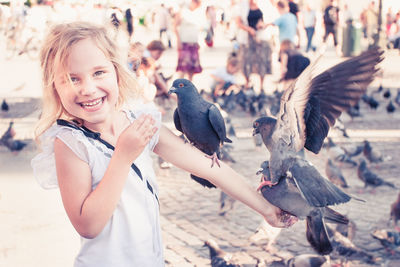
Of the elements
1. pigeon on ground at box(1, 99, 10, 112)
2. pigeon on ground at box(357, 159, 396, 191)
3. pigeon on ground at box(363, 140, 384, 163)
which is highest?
pigeon on ground at box(357, 159, 396, 191)

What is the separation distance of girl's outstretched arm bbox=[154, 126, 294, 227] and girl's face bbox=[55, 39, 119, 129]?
375mm

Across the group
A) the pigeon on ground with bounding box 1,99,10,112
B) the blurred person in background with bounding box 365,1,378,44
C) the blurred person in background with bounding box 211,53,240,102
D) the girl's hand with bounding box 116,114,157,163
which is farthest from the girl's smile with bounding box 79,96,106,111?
the blurred person in background with bounding box 365,1,378,44

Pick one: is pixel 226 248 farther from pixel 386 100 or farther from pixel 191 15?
pixel 386 100

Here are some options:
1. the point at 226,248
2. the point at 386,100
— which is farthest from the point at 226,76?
the point at 226,248

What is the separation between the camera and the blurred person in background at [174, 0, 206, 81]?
10.9m

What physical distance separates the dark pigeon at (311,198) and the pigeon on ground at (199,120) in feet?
1.88

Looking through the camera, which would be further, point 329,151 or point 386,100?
point 386,100

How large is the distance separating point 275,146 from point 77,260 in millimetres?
946

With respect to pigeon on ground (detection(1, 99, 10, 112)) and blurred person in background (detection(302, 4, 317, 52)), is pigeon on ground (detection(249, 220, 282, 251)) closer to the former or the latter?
pigeon on ground (detection(1, 99, 10, 112))

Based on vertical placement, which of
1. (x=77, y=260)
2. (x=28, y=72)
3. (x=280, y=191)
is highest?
(x=280, y=191)

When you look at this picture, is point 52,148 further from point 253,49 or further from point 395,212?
point 253,49

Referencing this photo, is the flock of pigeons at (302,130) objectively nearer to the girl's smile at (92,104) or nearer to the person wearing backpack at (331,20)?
the girl's smile at (92,104)

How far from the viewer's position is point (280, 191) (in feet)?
7.03

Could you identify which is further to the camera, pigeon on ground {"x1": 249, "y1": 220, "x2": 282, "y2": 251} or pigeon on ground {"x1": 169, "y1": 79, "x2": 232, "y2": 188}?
pigeon on ground {"x1": 249, "y1": 220, "x2": 282, "y2": 251}
